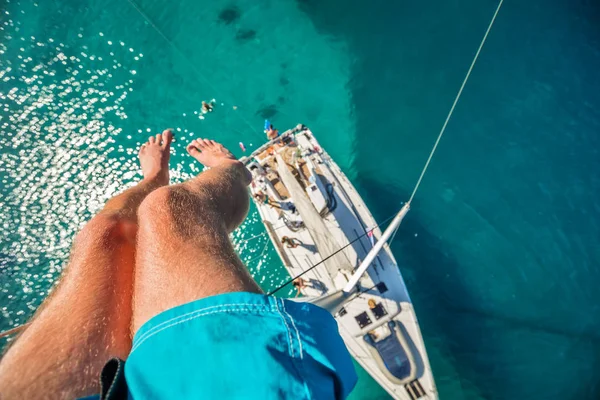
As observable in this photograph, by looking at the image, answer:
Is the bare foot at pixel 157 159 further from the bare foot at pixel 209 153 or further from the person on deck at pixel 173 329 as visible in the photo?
the person on deck at pixel 173 329

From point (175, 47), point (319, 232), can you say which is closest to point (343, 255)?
point (319, 232)

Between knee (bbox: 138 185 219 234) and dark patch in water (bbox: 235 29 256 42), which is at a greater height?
dark patch in water (bbox: 235 29 256 42)

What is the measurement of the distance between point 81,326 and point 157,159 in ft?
16.6

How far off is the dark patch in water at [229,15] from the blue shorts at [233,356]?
14573 millimetres

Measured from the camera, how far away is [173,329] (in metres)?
1.42

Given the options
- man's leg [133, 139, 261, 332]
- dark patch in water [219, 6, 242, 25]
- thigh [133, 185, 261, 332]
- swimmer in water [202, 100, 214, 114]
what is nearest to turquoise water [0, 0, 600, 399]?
dark patch in water [219, 6, 242, 25]

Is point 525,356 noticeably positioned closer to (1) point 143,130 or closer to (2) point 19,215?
(1) point 143,130

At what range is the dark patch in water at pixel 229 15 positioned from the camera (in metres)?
13.7

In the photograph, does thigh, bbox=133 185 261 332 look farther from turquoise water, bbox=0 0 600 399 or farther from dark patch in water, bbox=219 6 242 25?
dark patch in water, bbox=219 6 242 25

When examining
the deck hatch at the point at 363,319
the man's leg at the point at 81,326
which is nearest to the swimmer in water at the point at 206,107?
the deck hatch at the point at 363,319

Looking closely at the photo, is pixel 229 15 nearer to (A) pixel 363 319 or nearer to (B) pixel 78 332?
(A) pixel 363 319

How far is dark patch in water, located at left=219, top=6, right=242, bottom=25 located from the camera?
539 inches

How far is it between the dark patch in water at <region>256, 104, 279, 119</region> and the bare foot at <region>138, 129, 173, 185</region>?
5.20 meters

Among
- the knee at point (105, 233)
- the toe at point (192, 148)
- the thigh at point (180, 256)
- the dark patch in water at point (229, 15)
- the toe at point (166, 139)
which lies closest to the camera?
the thigh at point (180, 256)
